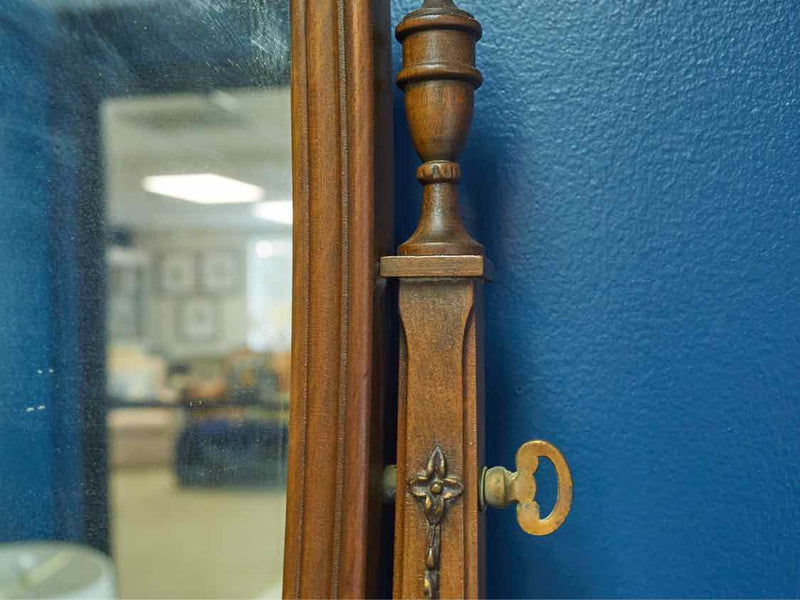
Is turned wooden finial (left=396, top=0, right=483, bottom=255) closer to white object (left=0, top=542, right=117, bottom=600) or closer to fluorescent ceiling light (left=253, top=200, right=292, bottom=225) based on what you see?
fluorescent ceiling light (left=253, top=200, right=292, bottom=225)

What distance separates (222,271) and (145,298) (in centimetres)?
7

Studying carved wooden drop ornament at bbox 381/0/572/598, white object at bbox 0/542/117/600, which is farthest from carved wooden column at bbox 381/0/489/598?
white object at bbox 0/542/117/600

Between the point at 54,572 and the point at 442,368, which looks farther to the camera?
the point at 54,572

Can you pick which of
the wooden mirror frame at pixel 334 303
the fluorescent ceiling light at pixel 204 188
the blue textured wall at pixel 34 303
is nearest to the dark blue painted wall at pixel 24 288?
the blue textured wall at pixel 34 303

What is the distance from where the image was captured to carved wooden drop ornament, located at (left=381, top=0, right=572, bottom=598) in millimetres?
547

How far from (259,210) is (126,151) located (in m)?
0.13

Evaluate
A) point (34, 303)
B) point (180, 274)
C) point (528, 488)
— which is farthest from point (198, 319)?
point (528, 488)

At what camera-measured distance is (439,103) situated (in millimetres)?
555

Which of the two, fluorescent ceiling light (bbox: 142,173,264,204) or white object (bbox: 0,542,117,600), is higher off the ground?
fluorescent ceiling light (bbox: 142,173,264,204)

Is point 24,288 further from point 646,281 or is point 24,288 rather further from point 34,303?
point 646,281

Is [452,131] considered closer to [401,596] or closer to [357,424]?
[357,424]

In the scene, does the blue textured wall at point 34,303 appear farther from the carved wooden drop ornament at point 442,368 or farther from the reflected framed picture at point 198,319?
the carved wooden drop ornament at point 442,368

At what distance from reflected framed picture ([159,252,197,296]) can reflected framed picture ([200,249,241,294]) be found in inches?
0.5

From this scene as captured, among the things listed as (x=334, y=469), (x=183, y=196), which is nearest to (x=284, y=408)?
(x=334, y=469)
